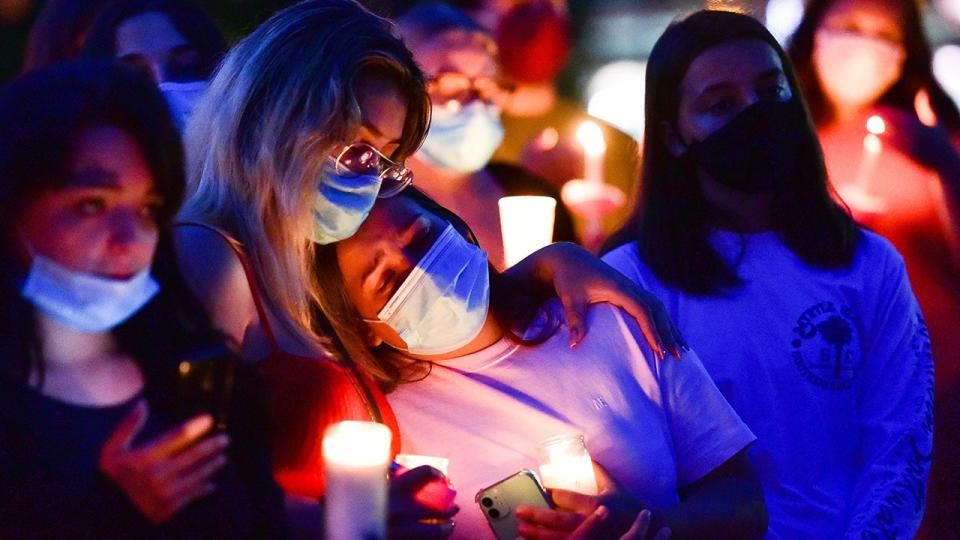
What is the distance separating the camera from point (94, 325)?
1.53m

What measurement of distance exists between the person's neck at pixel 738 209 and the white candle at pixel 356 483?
1576 mm

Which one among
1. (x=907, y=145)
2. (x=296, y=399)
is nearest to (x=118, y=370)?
(x=296, y=399)

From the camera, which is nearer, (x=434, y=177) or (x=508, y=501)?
(x=508, y=501)

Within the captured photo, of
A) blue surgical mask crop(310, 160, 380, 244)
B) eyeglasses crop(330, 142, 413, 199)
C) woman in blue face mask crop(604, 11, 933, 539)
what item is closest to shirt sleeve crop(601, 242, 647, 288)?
woman in blue face mask crop(604, 11, 933, 539)

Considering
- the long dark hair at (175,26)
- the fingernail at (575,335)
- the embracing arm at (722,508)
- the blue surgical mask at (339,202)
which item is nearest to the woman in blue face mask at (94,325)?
the blue surgical mask at (339,202)

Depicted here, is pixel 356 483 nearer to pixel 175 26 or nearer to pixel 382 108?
pixel 382 108

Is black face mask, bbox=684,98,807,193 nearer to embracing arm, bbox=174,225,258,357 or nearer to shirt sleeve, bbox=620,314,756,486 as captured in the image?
shirt sleeve, bbox=620,314,756,486

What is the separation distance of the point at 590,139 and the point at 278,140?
9.07 feet

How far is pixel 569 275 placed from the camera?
2230 mm

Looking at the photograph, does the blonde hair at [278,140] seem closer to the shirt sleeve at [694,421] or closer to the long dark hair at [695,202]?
the shirt sleeve at [694,421]

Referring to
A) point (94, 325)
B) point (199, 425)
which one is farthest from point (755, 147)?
point (94, 325)

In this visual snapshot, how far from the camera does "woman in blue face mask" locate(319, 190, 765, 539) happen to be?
2.10 m

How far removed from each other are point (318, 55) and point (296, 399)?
65 centimetres

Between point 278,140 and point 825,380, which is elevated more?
point 278,140
